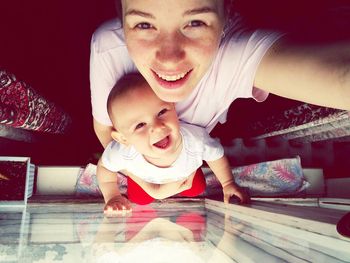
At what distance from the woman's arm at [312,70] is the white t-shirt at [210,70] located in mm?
82

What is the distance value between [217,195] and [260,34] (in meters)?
1.23

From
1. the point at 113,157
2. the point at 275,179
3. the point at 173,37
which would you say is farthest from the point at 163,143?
A: the point at 275,179

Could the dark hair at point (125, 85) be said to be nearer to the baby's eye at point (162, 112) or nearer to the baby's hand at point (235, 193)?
the baby's eye at point (162, 112)

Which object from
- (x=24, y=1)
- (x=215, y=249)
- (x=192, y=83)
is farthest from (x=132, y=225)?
(x=24, y=1)

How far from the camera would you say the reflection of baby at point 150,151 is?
1.34 meters

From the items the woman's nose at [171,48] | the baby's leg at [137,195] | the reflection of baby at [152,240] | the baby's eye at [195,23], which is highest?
the baby's eye at [195,23]

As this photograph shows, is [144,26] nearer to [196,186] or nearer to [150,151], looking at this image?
[150,151]

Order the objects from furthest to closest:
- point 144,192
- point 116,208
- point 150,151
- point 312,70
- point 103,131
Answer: point 144,192 < point 103,131 < point 116,208 < point 150,151 < point 312,70

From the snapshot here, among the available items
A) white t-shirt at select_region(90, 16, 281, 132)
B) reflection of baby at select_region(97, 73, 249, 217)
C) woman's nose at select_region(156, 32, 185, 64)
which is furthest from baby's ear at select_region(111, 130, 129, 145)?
woman's nose at select_region(156, 32, 185, 64)

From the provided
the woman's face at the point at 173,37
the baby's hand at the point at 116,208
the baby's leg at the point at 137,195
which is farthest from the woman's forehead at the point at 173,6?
the baby's leg at the point at 137,195

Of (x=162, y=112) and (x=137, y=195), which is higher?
(x=162, y=112)

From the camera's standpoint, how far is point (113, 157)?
1645 mm

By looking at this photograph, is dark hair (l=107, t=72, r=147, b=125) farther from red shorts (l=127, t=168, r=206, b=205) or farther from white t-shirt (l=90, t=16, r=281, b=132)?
red shorts (l=127, t=168, r=206, b=205)

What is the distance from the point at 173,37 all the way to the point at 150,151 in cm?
64
